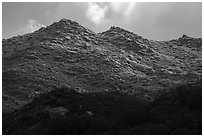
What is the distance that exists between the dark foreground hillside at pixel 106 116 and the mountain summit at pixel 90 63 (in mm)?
11642

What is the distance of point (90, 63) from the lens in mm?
54062

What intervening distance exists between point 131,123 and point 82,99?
6.26 m

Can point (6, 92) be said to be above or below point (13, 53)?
below

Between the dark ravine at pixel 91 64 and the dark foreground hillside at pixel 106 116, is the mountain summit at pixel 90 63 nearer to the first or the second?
the dark ravine at pixel 91 64

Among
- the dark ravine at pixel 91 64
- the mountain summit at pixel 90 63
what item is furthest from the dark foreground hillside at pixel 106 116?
the mountain summit at pixel 90 63

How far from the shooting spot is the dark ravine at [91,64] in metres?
41.3

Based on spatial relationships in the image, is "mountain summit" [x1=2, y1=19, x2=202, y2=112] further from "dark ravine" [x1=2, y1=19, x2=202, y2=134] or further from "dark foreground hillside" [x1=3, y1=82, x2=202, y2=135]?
"dark foreground hillside" [x1=3, y1=82, x2=202, y2=135]

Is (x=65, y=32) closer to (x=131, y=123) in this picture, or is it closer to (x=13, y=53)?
(x=13, y=53)

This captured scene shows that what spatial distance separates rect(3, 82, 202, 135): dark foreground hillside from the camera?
17.1 metres

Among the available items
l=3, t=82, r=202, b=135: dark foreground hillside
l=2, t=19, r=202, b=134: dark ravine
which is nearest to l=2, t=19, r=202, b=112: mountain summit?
l=2, t=19, r=202, b=134: dark ravine

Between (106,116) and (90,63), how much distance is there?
3351 cm

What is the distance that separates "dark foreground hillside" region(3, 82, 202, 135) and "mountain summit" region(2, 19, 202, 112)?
11642 mm

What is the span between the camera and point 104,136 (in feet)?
49.5

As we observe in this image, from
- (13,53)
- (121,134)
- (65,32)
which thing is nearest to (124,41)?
(65,32)
